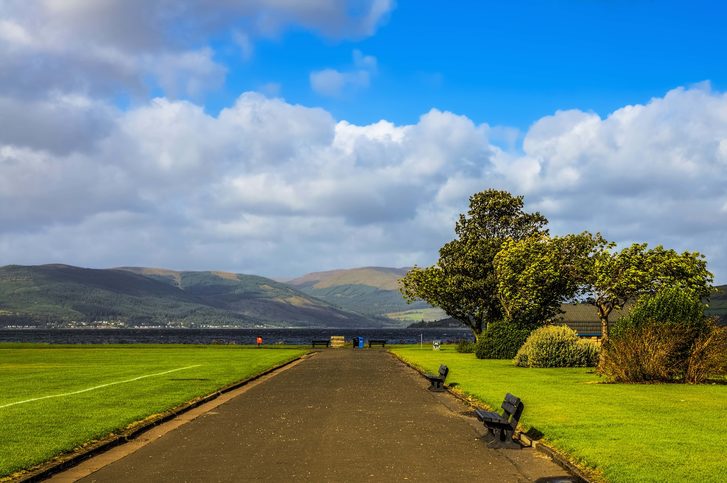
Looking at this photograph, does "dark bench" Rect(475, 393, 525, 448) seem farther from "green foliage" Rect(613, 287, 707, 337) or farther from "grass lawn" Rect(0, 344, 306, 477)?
"green foliage" Rect(613, 287, 707, 337)

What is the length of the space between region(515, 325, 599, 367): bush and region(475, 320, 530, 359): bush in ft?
28.9

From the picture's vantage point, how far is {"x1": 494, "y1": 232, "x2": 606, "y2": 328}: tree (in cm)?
5062

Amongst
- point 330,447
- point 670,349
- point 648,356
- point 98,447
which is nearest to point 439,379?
point 648,356

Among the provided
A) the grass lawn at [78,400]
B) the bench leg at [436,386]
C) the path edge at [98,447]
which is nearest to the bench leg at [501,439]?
the path edge at [98,447]

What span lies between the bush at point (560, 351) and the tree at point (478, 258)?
2081 cm

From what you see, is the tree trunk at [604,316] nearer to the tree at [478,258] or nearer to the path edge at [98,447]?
the tree at [478,258]

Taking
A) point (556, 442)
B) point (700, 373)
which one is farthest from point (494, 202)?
point (556, 442)

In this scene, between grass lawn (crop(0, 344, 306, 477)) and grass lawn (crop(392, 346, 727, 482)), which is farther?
grass lawn (crop(0, 344, 306, 477))

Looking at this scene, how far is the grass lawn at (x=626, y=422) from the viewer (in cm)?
1231

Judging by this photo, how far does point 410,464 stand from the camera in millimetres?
12938

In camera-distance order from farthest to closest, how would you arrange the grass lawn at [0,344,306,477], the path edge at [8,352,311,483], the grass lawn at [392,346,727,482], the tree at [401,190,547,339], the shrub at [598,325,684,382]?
the tree at [401,190,547,339] → the shrub at [598,325,684,382] → the grass lawn at [0,344,306,477] → the grass lawn at [392,346,727,482] → the path edge at [8,352,311,483]

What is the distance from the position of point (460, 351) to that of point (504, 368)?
1061 inches

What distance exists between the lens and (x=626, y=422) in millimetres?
17500

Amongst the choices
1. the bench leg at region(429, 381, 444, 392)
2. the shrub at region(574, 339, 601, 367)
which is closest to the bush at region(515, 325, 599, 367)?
the shrub at region(574, 339, 601, 367)
